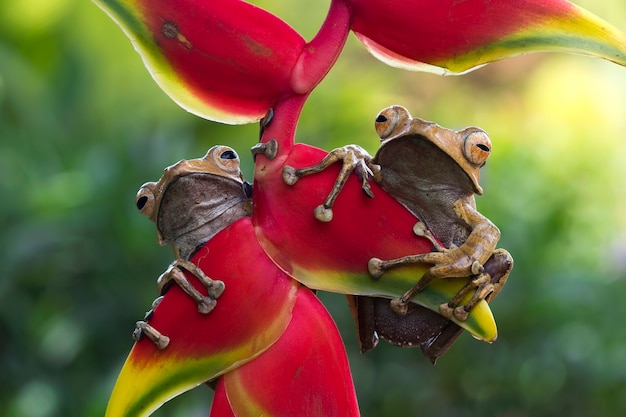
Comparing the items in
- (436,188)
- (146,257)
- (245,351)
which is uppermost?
(436,188)

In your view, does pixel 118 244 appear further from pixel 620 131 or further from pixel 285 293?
pixel 620 131

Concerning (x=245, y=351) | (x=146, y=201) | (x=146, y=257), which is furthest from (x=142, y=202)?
(x=146, y=257)

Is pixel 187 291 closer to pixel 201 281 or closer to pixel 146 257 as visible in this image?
pixel 201 281

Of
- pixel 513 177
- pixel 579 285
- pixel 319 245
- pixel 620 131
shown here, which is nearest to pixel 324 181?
pixel 319 245

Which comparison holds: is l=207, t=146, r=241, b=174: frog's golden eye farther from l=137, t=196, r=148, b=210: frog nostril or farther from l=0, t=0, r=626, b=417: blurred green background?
l=0, t=0, r=626, b=417: blurred green background

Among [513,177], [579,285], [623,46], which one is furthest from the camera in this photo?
[513,177]

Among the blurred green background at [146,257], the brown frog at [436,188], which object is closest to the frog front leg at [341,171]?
the brown frog at [436,188]
